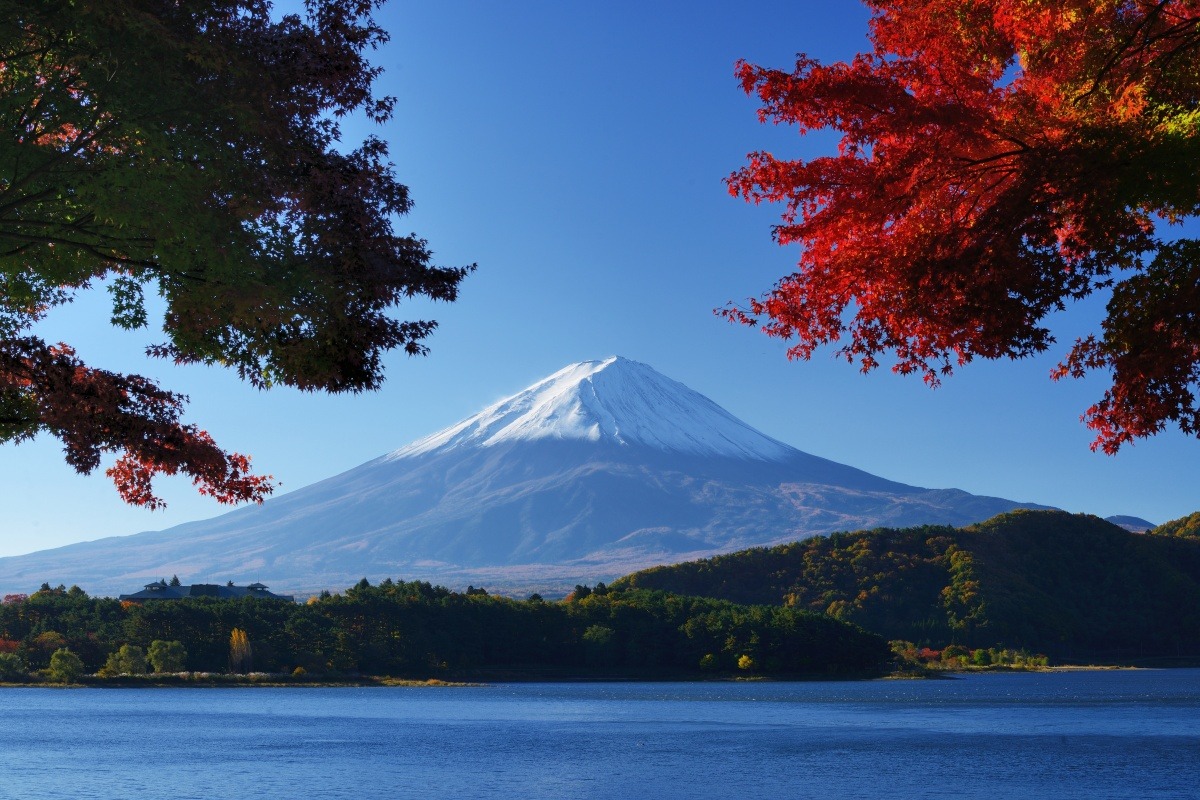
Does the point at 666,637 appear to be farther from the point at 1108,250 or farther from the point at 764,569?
the point at 1108,250

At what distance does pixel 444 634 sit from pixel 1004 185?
9447 centimetres

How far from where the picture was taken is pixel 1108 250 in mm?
10898

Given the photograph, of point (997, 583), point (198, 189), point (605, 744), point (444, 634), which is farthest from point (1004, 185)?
point (997, 583)

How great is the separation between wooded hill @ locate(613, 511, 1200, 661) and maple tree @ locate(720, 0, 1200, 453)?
115 m

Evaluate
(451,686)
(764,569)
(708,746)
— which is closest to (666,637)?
(451,686)

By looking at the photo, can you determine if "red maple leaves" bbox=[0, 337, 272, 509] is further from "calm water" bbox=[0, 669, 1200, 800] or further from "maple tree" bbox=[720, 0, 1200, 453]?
"calm water" bbox=[0, 669, 1200, 800]

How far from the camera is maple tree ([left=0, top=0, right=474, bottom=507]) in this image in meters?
9.84

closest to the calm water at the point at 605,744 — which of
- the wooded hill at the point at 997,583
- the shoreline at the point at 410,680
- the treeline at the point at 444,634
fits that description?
the shoreline at the point at 410,680

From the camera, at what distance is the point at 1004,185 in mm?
10891

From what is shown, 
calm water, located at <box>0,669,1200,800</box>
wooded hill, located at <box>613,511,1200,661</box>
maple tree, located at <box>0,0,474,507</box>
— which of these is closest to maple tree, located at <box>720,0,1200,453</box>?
maple tree, located at <box>0,0,474,507</box>

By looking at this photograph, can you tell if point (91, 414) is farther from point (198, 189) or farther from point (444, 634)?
point (444, 634)

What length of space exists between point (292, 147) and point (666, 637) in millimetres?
101403

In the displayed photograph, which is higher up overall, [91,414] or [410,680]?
[91,414]

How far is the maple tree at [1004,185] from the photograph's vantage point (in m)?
10.4
